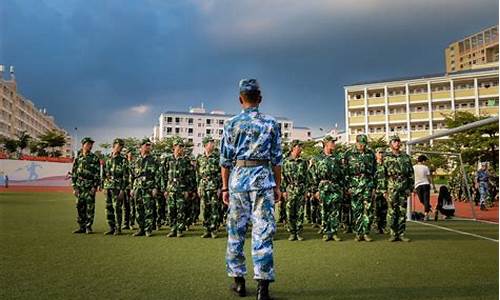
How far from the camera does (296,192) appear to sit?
812cm

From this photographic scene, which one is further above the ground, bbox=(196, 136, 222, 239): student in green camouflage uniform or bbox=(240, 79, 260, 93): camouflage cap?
bbox=(240, 79, 260, 93): camouflage cap

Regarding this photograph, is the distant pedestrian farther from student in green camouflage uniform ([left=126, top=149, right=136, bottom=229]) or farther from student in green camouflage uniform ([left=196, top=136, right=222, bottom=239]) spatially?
student in green camouflage uniform ([left=126, top=149, right=136, bottom=229])

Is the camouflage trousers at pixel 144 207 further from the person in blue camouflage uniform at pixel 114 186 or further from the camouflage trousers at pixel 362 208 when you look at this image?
the camouflage trousers at pixel 362 208

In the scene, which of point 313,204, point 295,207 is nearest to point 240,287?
point 295,207

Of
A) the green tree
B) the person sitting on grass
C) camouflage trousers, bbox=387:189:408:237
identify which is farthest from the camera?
the green tree

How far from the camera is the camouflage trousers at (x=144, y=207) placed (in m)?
8.46

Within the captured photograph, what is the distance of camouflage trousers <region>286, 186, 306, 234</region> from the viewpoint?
26.1ft

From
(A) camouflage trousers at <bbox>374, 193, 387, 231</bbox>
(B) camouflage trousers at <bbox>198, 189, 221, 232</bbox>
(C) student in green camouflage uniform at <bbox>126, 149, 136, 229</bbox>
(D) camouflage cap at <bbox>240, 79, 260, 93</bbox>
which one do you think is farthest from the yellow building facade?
(D) camouflage cap at <bbox>240, 79, 260, 93</bbox>

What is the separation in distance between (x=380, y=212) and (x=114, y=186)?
224 inches

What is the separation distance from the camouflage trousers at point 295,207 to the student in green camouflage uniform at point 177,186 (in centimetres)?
217

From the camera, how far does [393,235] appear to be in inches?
305

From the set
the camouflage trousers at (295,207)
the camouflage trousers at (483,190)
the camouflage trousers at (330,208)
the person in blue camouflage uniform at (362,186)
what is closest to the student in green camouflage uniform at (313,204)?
the camouflage trousers at (295,207)

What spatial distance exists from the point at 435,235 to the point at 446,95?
2277 inches

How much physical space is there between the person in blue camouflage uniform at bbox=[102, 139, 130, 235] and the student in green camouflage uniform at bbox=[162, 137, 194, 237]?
887mm
